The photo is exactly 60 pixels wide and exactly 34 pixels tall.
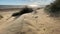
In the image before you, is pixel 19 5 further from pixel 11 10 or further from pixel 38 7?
pixel 38 7

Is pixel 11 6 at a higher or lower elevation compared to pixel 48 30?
higher

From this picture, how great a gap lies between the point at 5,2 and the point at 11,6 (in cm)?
16

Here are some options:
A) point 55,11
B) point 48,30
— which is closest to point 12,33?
point 48,30

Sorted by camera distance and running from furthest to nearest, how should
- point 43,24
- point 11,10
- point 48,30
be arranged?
point 11,10 < point 43,24 < point 48,30

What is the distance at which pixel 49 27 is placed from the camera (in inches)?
64.4

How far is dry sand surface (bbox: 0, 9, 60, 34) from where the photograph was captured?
1486 millimetres

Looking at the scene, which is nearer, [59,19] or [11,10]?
[59,19]

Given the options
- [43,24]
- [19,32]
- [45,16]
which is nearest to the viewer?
[19,32]

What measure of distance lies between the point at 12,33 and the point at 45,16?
657 mm

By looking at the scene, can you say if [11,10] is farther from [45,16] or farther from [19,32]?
[19,32]

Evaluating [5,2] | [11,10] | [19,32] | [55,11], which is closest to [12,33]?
[19,32]

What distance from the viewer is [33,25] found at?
1.62 m

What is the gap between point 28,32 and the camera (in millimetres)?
1448

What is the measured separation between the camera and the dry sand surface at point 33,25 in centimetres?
149
